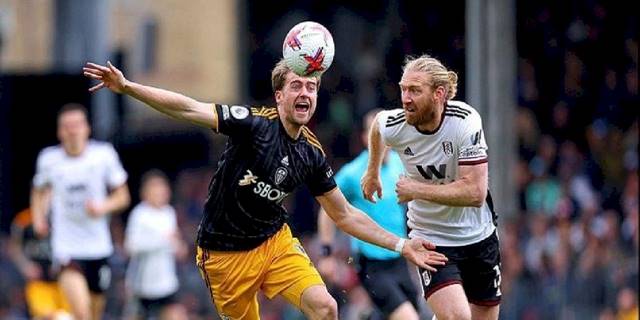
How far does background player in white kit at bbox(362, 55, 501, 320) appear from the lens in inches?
400

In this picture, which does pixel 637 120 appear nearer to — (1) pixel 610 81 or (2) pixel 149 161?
(1) pixel 610 81

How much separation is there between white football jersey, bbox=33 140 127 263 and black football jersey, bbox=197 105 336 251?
4062mm

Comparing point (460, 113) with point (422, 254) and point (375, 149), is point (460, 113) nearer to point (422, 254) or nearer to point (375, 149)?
point (375, 149)

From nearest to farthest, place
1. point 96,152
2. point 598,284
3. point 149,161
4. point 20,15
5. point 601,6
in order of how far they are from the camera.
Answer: point 96,152, point 598,284, point 601,6, point 149,161, point 20,15

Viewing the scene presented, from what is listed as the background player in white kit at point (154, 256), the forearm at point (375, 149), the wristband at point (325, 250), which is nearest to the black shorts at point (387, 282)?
the wristband at point (325, 250)

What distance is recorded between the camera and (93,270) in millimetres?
14445

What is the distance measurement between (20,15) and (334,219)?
22.1 meters

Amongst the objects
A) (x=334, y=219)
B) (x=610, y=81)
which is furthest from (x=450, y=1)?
(x=334, y=219)

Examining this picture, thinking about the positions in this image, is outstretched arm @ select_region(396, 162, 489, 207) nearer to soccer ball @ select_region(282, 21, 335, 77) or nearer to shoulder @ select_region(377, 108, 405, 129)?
shoulder @ select_region(377, 108, 405, 129)

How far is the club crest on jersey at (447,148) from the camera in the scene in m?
10.3

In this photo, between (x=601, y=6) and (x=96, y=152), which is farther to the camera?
(x=601, y=6)

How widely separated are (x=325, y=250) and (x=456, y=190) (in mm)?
3025

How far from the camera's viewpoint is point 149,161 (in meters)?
26.0

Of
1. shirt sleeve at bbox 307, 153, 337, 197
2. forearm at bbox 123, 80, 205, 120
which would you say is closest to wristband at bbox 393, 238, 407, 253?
shirt sleeve at bbox 307, 153, 337, 197
